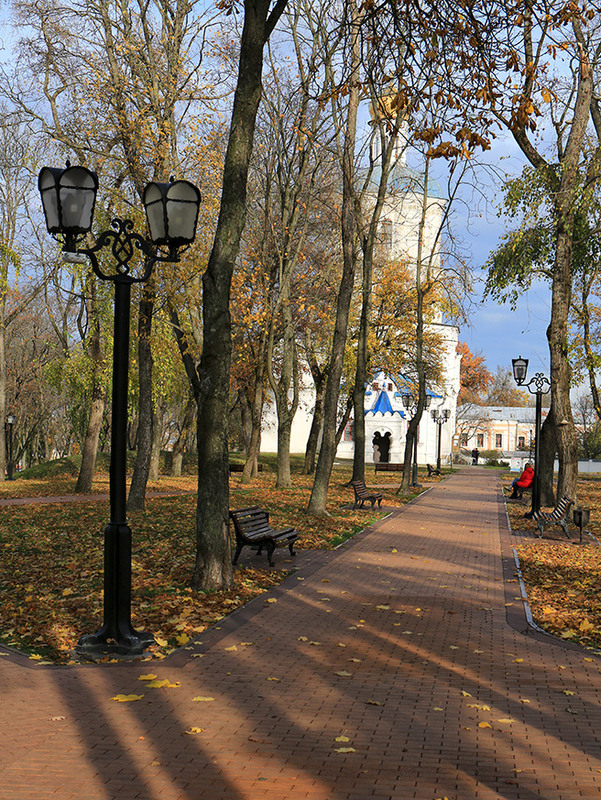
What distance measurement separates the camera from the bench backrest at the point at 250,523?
1166 centimetres

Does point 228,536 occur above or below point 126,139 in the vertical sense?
below

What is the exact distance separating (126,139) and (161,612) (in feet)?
42.3

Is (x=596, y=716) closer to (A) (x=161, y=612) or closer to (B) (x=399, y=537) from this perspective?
(A) (x=161, y=612)

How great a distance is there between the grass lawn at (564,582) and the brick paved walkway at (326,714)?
423 mm

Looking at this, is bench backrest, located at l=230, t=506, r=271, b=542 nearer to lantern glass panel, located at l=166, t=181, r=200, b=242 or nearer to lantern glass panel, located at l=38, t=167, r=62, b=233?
lantern glass panel, located at l=166, t=181, r=200, b=242

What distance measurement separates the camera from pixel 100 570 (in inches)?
458

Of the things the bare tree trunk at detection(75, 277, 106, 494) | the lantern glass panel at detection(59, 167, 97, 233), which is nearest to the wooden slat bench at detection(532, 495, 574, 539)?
the lantern glass panel at detection(59, 167, 97, 233)

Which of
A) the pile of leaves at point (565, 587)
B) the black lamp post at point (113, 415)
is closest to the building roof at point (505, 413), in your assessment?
the pile of leaves at point (565, 587)

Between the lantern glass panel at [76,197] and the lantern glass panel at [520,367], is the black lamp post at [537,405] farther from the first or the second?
the lantern glass panel at [76,197]

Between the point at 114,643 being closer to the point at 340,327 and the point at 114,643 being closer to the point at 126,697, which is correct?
the point at 126,697

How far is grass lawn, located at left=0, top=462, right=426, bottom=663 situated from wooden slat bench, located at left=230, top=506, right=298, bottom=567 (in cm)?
34

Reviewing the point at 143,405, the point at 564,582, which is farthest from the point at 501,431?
the point at 564,582

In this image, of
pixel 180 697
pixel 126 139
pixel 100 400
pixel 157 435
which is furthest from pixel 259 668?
pixel 157 435

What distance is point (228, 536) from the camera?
10.2 meters
